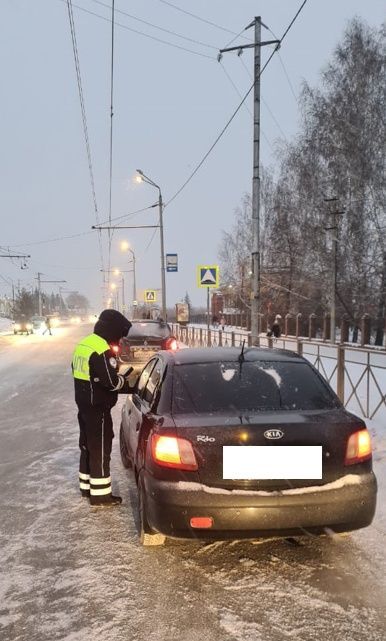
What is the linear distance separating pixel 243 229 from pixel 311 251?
18408 millimetres

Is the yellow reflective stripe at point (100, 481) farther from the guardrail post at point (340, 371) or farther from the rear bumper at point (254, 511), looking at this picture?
the guardrail post at point (340, 371)

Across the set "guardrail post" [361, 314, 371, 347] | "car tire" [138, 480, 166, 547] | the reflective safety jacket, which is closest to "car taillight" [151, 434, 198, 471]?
"car tire" [138, 480, 166, 547]

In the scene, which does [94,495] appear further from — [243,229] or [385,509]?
[243,229]

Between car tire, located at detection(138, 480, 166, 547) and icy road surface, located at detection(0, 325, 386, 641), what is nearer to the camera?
icy road surface, located at detection(0, 325, 386, 641)

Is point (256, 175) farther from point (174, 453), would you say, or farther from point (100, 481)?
point (174, 453)

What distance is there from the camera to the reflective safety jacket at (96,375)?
451 centimetres

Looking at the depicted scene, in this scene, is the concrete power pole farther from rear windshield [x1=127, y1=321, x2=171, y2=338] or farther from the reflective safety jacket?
the reflective safety jacket

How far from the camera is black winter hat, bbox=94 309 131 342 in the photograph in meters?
4.74

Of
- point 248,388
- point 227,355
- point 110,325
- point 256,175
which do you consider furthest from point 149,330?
point 248,388

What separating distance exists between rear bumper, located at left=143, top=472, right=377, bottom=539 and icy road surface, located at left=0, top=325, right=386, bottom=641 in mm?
321

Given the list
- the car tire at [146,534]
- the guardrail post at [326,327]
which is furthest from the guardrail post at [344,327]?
the car tire at [146,534]

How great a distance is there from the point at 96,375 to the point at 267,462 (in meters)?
1.85

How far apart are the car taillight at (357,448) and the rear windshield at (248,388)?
288 mm

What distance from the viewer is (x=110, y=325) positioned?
4746 millimetres
